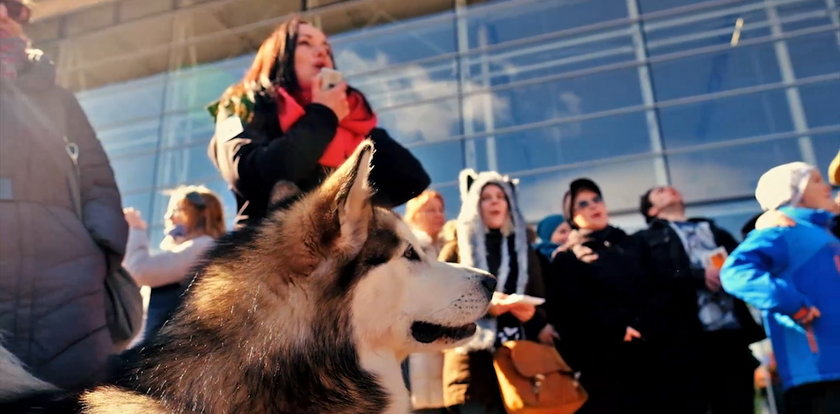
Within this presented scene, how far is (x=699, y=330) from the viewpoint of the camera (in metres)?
3.58

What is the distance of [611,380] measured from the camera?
3557mm

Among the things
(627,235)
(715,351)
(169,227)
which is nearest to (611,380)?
(715,351)

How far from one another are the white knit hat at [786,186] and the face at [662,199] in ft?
2.15

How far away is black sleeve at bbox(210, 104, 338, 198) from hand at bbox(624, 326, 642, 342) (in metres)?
2.13

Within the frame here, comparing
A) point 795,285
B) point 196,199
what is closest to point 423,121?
point 196,199

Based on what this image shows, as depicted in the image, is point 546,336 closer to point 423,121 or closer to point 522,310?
point 522,310

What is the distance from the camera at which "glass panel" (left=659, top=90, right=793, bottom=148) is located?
26.6 ft

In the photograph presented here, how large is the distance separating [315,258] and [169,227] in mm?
2609

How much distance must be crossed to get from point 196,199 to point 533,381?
218 centimetres

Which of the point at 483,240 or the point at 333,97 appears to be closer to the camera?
the point at 333,97

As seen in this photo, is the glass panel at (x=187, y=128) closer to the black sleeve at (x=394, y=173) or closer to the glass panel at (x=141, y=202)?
the glass panel at (x=141, y=202)

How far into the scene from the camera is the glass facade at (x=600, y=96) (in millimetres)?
7973

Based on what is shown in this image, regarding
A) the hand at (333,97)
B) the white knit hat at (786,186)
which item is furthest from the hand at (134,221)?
the white knit hat at (786,186)

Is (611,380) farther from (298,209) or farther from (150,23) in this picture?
(150,23)
